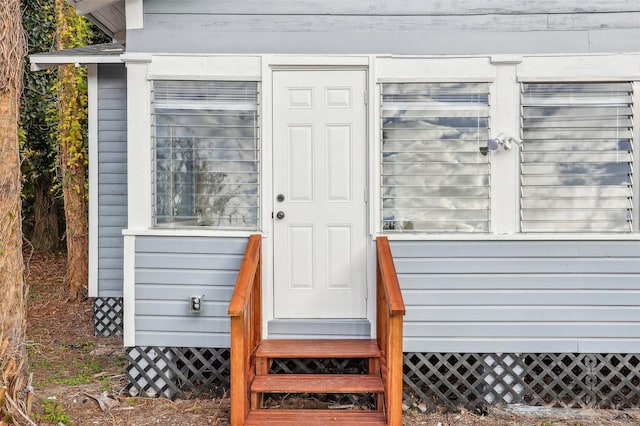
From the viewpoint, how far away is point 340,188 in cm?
407

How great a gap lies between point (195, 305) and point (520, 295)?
2444mm

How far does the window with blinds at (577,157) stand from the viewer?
13.1 feet

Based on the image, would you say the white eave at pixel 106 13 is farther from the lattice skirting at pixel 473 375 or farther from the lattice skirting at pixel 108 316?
the lattice skirting at pixel 108 316

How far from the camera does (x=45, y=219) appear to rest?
425 inches

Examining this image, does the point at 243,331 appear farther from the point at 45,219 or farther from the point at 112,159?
the point at 45,219

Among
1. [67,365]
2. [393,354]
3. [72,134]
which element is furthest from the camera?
[72,134]

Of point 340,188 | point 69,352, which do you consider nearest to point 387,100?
point 340,188

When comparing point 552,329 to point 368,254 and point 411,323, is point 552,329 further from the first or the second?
point 368,254

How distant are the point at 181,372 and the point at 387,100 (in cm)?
261

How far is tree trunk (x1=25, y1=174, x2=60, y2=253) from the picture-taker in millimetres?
10641

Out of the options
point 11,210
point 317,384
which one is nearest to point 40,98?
point 11,210

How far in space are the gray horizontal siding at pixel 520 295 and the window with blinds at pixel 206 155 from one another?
50.3 inches

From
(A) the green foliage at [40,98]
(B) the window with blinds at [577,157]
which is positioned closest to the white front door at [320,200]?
(B) the window with blinds at [577,157]

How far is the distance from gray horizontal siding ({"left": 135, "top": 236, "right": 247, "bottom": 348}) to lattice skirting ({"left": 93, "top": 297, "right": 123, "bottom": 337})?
6.38 feet
